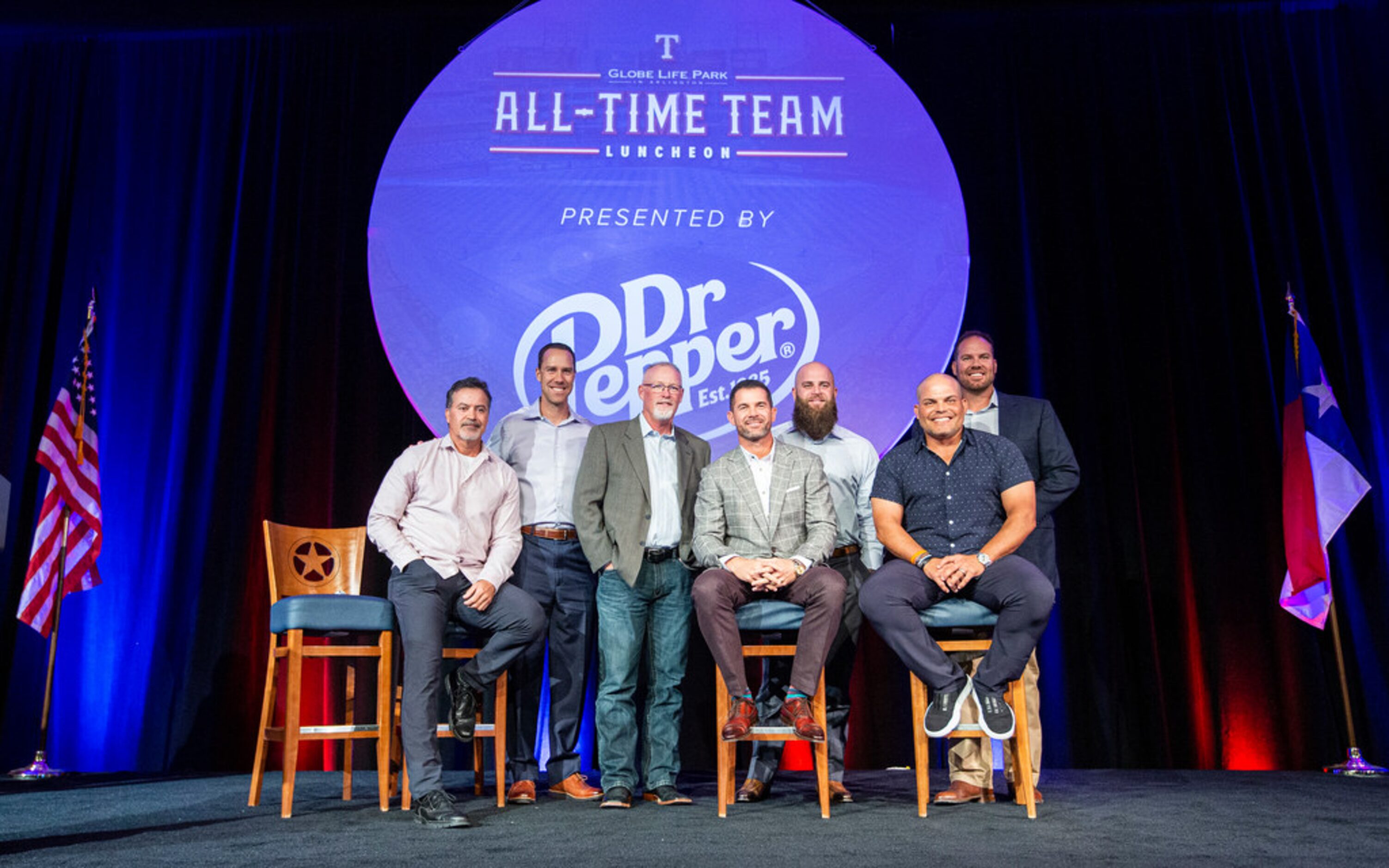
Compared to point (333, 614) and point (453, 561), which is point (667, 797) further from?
point (333, 614)

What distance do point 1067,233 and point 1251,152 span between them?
3.53 feet

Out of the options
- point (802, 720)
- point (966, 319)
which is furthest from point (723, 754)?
point (966, 319)

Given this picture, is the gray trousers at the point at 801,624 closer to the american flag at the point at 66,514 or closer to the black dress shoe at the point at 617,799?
the black dress shoe at the point at 617,799

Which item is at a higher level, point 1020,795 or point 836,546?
point 836,546

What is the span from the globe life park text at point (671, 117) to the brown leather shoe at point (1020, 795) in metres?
2.88

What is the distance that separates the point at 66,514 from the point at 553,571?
2.41 metres

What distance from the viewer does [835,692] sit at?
3.54 meters

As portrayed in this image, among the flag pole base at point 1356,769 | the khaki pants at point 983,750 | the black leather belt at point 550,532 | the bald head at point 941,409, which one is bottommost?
the flag pole base at point 1356,769

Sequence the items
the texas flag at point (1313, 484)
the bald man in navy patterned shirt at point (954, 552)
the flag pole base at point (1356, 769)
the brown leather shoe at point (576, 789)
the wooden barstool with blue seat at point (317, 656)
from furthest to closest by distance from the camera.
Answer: the texas flag at point (1313, 484), the flag pole base at point (1356, 769), the brown leather shoe at point (576, 789), the wooden barstool with blue seat at point (317, 656), the bald man in navy patterned shirt at point (954, 552)

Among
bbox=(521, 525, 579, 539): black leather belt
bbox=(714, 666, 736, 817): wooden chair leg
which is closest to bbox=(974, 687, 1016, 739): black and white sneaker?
bbox=(714, 666, 736, 817): wooden chair leg

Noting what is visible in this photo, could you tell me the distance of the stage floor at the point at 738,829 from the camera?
235 cm

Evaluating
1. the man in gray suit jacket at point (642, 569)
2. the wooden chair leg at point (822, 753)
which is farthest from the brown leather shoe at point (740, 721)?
the man in gray suit jacket at point (642, 569)

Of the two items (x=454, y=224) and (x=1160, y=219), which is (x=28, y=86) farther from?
(x=1160, y=219)

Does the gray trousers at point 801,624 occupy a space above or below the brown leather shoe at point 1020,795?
above
